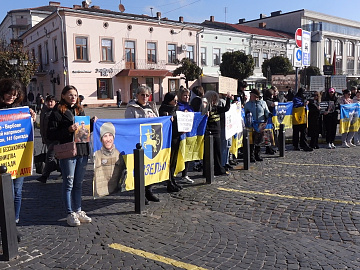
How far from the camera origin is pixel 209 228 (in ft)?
15.9

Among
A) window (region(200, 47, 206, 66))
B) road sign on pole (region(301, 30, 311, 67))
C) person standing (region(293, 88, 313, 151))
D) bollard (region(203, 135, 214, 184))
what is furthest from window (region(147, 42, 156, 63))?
bollard (region(203, 135, 214, 184))

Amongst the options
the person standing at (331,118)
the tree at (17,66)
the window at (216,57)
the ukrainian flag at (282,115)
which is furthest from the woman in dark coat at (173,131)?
the window at (216,57)

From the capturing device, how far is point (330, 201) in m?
5.95

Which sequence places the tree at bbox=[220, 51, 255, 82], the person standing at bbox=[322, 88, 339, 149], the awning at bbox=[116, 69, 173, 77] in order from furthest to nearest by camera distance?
the tree at bbox=[220, 51, 255, 82] < the awning at bbox=[116, 69, 173, 77] < the person standing at bbox=[322, 88, 339, 149]

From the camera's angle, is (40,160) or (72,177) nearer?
(72,177)

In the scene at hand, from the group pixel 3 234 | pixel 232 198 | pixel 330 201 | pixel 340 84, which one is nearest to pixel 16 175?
pixel 3 234

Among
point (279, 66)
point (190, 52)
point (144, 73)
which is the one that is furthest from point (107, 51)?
point (279, 66)

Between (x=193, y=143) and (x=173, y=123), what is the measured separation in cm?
80

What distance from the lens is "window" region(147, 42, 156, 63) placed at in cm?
4103

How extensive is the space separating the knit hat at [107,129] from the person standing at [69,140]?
0.76 feet

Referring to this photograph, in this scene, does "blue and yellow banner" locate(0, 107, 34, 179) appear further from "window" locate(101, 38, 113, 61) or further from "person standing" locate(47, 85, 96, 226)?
"window" locate(101, 38, 113, 61)

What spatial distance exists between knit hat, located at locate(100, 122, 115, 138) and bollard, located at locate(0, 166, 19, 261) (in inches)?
61.1

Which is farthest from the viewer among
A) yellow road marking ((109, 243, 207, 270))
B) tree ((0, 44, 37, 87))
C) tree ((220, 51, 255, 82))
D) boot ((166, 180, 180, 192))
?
tree ((220, 51, 255, 82))

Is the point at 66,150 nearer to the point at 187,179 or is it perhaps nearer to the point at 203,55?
the point at 187,179
